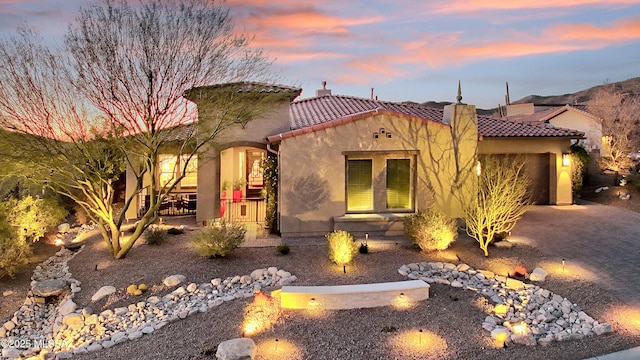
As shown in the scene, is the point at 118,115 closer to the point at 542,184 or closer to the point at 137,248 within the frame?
the point at 137,248

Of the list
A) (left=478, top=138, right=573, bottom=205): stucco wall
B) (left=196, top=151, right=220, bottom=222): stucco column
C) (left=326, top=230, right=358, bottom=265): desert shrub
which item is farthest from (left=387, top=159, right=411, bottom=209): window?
(left=196, top=151, right=220, bottom=222): stucco column

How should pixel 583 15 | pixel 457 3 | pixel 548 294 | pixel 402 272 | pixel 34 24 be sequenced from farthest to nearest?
1. pixel 583 15
2. pixel 457 3
3. pixel 34 24
4. pixel 402 272
5. pixel 548 294

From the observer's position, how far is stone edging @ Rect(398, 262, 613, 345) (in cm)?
776

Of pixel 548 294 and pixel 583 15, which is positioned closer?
pixel 548 294

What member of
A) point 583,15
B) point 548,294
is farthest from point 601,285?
point 583,15

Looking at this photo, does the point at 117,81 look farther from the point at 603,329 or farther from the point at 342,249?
the point at 603,329

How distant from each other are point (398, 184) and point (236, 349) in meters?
10.3

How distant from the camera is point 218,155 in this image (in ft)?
57.7

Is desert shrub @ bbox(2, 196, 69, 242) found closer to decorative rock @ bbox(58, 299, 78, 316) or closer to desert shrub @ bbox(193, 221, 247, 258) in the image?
decorative rock @ bbox(58, 299, 78, 316)

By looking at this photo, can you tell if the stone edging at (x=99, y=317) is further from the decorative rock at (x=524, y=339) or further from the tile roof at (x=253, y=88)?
the tile roof at (x=253, y=88)

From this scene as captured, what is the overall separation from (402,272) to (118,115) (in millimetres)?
10089

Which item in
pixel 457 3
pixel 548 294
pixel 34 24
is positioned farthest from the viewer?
pixel 457 3

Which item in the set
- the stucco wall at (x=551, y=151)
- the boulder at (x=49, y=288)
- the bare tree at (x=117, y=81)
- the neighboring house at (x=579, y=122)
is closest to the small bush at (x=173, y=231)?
the bare tree at (x=117, y=81)

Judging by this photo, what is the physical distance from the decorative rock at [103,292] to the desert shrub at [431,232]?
9210mm
